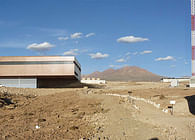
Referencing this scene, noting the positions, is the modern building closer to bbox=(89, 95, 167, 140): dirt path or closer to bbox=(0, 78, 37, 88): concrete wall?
bbox=(0, 78, 37, 88): concrete wall

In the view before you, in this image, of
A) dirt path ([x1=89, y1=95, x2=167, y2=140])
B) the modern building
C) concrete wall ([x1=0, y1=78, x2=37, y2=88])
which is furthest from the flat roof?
dirt path ([x1=89, y1=95, x2=167, y2=140])

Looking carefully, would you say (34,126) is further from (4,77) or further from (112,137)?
(4,77)

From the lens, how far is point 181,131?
626 inches

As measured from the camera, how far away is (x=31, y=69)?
5341 centimetres

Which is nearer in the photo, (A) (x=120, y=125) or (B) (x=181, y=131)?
(B) (x=181, y=131)

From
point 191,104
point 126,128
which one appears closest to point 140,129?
point 126,128

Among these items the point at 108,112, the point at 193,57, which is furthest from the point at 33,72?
the point at 193,57

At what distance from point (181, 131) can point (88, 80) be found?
342 ft

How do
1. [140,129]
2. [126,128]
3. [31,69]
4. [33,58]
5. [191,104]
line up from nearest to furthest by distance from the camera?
[140,129]
[126,128]
[191,104]
[31,69]
[33,58]

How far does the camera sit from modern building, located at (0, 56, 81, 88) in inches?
2090

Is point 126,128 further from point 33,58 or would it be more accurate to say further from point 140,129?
point 33,58

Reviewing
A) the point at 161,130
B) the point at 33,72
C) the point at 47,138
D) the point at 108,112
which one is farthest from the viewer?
the point at 33,72

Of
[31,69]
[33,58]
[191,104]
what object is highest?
[33,58]

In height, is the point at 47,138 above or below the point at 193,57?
below
